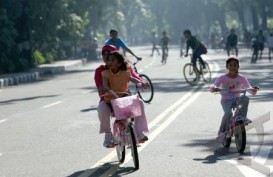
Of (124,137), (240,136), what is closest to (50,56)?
(240,136)

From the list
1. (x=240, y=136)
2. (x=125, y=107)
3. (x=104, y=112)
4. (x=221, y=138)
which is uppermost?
(x=125, y=107)

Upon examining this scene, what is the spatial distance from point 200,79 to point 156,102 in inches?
314

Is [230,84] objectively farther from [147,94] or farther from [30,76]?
[30,76]

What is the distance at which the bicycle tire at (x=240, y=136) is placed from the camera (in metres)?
9.88

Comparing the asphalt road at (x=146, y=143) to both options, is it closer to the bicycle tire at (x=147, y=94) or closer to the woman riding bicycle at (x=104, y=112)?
the bicycle tire at (x=147, y=94)

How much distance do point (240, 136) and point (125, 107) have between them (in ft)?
5.92

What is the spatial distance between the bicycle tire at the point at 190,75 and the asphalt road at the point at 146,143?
367 cm

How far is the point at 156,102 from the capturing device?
18.2 m

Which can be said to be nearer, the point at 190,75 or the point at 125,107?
the point at 125,107

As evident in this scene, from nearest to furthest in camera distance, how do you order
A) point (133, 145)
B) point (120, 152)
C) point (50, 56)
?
point (133, 145) → point (120, 152) → point (50, 56)

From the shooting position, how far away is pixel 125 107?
352 inches

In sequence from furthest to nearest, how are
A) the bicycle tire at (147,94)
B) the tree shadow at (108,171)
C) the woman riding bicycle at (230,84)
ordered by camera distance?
the bicycle tire at (147,94), the woman riding bicycle at (230,84), the tree shadow at (108,171)

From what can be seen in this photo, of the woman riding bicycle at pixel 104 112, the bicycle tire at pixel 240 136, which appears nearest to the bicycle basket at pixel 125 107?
the woman riding bicycle at pixel 104 112

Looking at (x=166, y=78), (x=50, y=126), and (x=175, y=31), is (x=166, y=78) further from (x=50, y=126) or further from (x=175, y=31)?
(x=175, y=31)
